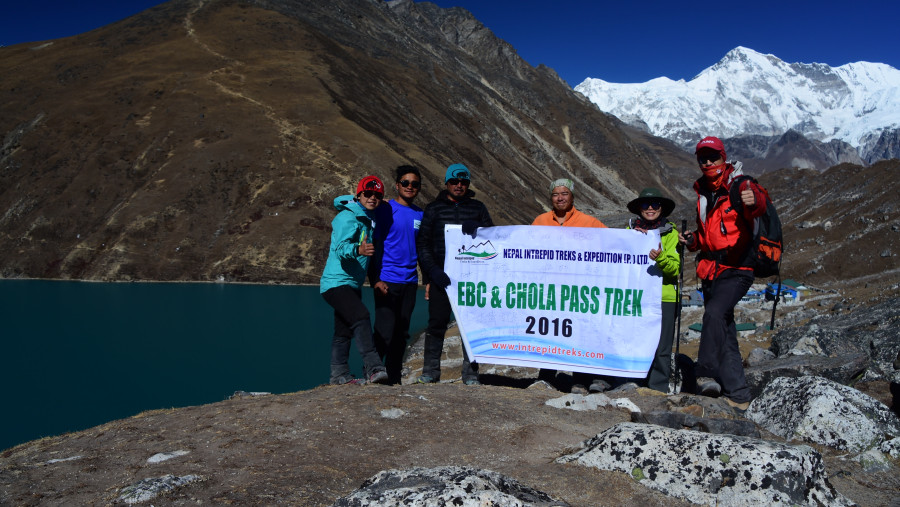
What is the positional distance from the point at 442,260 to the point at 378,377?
186 cm

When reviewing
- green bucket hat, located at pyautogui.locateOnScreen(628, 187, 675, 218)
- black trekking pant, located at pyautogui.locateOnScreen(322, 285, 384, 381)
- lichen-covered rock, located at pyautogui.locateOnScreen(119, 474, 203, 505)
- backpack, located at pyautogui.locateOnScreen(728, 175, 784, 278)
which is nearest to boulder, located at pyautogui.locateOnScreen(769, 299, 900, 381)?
backpack, located at pyautogui.locateOnScreen(728, 175, 784, 278)

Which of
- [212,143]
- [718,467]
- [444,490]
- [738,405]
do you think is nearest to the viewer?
[444,490]

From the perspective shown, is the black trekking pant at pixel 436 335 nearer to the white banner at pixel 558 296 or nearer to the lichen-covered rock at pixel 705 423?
the white banner at pixel 558 296

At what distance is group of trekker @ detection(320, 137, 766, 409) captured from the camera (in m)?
6.28

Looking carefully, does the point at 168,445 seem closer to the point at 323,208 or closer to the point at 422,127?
Result: the point at 323,208

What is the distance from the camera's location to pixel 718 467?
3.90 m

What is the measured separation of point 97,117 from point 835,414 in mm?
69444

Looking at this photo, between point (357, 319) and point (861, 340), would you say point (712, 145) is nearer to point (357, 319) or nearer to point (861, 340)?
point (357, 319)

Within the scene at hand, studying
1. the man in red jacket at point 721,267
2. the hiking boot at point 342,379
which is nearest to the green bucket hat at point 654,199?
the man in red jacket at point 721,267

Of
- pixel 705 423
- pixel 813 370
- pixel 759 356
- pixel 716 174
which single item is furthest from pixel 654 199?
pixel 759 356

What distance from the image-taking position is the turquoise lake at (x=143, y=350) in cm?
1853

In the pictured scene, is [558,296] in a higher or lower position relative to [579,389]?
higher

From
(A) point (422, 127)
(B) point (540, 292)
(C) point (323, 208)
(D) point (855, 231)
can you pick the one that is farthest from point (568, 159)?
(B) point (540, 292)

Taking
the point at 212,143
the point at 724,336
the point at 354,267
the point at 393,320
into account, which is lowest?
the point at 393,320
